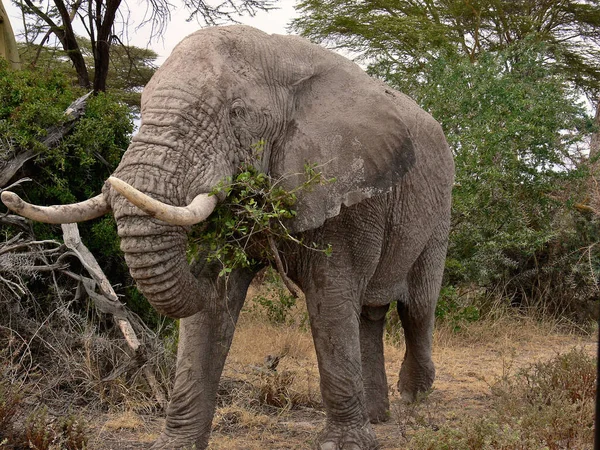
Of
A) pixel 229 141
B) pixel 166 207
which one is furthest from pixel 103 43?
pixel 166 207

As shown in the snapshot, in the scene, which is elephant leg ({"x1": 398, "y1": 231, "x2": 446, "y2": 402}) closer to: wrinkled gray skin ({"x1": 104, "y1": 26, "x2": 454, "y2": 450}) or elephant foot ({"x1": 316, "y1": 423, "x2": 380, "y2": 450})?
wrinkled gray skin ({"x1": 104, "y1": 26, "x2": 454, "y2": 450})

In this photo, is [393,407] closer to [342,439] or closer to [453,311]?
[342,439]

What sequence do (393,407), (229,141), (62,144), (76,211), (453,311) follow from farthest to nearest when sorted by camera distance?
(453,311) < (62,144) < (393,407) < (229,141) < (76,211)

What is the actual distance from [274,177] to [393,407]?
2.84 m

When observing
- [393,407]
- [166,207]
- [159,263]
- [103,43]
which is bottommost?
[393,407]

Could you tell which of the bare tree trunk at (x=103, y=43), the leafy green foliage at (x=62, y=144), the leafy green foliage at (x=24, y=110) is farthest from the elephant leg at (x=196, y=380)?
the bare tree trunk at (x=103, y=43)

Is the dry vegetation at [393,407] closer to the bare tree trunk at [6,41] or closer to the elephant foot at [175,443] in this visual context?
the elephant foot at [175,443]

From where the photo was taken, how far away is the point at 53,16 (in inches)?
541

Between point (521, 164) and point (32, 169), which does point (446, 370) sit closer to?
point (521, 164)

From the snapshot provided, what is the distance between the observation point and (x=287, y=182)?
3949mm

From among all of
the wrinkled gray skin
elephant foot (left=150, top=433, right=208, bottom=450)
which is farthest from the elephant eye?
elephant foot (left=150, top=433, right=208, bottom=450)

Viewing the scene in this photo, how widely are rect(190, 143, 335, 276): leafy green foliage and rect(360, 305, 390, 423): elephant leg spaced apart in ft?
6.28

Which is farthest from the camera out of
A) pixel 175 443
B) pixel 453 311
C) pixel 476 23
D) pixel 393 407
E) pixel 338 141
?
pixel 476 23

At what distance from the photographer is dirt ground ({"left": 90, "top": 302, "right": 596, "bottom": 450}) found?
509 centimetres
